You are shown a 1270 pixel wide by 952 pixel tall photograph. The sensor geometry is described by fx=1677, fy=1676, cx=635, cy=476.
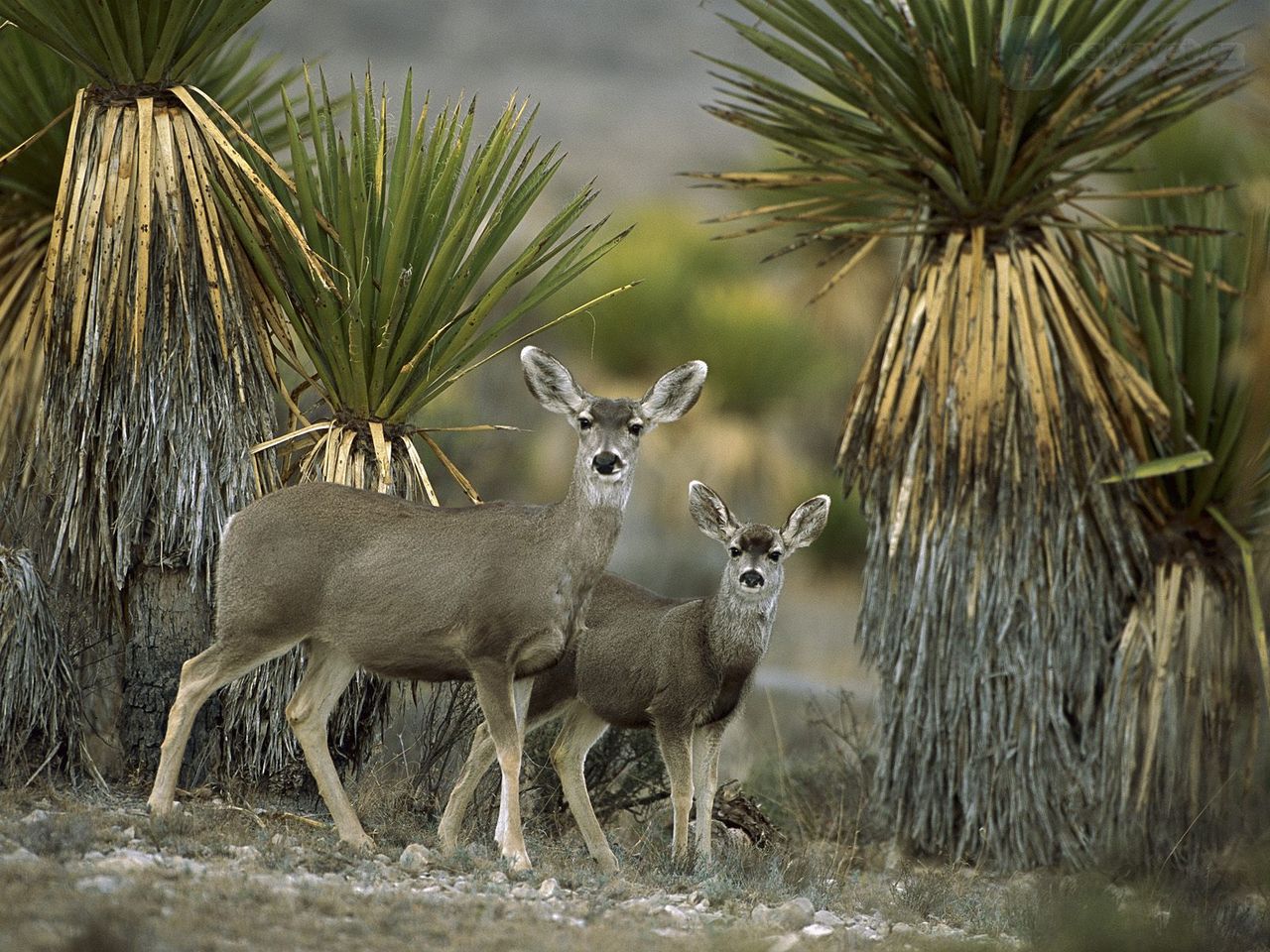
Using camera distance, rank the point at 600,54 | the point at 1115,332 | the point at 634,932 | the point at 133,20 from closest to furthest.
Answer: the point at 634,932, the point at 133,20, the point at 1115,332, the point at 600,54

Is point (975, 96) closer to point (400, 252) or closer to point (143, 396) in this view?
point (400, 252)

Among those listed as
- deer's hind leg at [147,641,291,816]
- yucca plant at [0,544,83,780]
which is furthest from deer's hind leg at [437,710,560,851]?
yucca plant at [0,544,83,780]

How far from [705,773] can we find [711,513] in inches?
55.0

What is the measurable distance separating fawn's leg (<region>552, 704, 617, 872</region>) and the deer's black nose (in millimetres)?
Answer: 1499

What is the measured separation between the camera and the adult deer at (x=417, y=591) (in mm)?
7391

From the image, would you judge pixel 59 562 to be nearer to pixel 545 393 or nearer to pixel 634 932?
pixel 545 393

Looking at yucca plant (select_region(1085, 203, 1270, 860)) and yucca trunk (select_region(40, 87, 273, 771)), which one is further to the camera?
yucca plant (select_region(1085, 203, 1270, 860))

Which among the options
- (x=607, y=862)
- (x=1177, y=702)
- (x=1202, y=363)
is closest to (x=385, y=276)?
(x=607, y=862)

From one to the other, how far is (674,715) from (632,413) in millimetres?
1539

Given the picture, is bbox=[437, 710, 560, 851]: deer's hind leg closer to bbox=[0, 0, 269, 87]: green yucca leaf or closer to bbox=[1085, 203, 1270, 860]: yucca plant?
bbox=[0, 0, 269, 87]: green yucca leaf

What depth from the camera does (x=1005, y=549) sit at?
415 inches

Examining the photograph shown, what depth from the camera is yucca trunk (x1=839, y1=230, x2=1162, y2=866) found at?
10422 mm

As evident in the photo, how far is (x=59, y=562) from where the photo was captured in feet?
28.0

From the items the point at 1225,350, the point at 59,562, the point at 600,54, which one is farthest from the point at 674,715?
the point at 600,54
